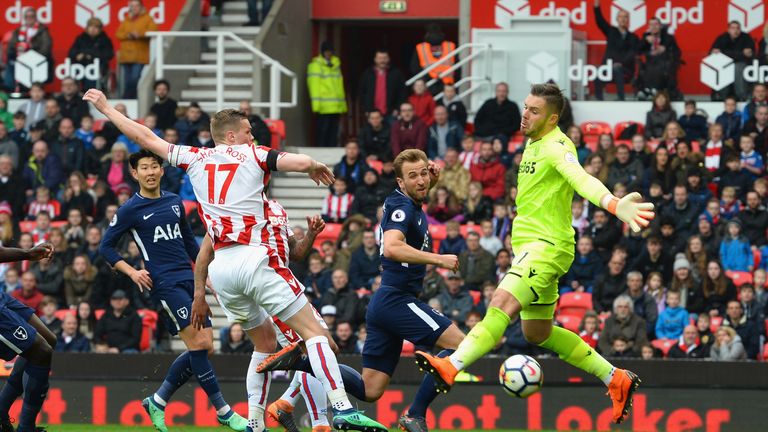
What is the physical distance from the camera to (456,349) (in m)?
10.2

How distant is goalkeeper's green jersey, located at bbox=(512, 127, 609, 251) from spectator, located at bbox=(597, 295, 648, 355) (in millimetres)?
6280

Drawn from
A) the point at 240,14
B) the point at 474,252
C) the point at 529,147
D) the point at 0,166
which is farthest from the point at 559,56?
the point at 529,147

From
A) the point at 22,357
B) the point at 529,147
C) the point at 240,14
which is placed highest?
the point at 240,14

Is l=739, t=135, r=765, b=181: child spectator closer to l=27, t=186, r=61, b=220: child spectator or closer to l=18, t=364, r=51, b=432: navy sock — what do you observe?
l=27, t=186, r=61, b=220: child spectator

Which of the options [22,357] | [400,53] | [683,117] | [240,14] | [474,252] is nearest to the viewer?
[22,357]

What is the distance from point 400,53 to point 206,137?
27.1 ft

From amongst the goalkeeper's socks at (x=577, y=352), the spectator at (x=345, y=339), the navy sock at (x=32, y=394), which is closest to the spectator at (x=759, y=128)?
the spectator at (x=345, y=339)

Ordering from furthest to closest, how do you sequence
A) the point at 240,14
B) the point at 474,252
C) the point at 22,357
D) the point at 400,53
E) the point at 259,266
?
the point at 400,53, the point at 240,14, the point at 474,252, the point at 22,357, the point at 259,266

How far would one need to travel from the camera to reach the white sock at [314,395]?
10.7 metres

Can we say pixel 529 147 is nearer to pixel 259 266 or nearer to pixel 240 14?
pixel 259 266

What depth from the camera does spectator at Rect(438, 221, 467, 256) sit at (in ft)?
59.2

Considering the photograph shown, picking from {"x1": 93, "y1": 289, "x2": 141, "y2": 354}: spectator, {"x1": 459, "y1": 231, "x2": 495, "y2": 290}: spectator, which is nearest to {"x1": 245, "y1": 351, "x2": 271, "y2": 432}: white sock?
{"x1": 93, "y1": 289, "x2": 141, "y2": 354}: spectator

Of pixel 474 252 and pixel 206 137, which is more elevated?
pixel 206 137

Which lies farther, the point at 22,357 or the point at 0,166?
the point at 0,166
